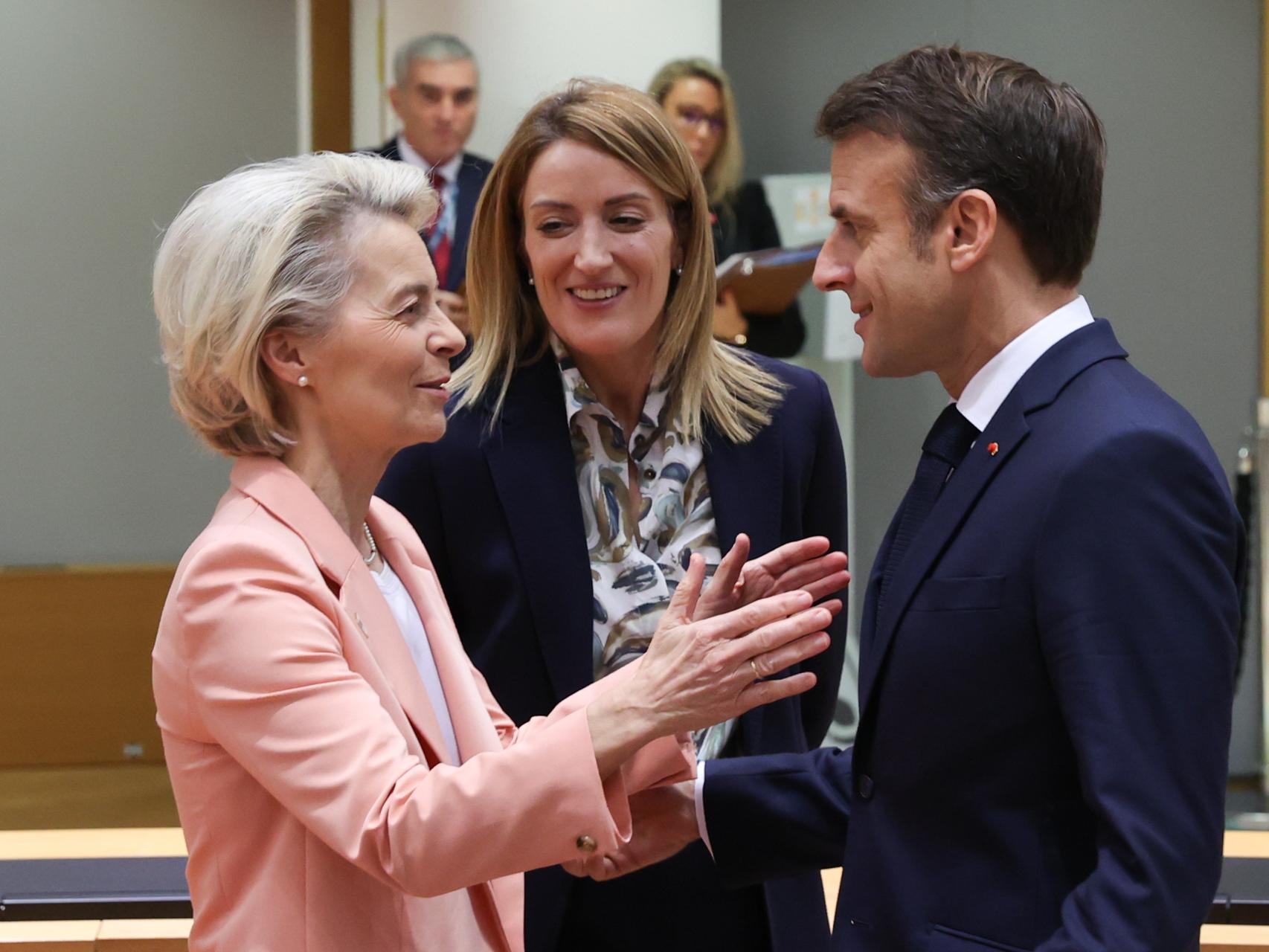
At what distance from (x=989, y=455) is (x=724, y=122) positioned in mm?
3164

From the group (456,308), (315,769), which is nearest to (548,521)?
(315,769)

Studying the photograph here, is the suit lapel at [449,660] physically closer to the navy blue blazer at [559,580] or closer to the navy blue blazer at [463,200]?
the navy blue blazer at [559,580]

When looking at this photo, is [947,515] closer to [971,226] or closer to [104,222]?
[971,226]

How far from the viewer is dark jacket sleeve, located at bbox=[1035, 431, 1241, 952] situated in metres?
1.25

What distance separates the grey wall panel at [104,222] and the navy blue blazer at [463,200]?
0.31 m

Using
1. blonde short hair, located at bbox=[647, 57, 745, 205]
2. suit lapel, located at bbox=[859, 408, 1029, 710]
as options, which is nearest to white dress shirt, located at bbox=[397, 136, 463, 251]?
blonde short hair, located at bbox=[647, 57, 745, 205]

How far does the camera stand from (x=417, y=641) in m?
1.80

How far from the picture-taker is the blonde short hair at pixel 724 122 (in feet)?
14.2

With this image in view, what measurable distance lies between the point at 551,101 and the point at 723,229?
88.0 inches

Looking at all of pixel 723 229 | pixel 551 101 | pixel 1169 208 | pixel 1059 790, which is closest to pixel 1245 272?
pixel 1169 208

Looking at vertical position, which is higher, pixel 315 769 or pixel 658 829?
pixel 315 769

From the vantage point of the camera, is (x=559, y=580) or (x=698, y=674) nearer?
(x=698, y=674)

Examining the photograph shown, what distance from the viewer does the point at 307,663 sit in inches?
57.5

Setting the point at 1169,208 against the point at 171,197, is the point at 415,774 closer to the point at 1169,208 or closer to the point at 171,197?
the point at 171,197
